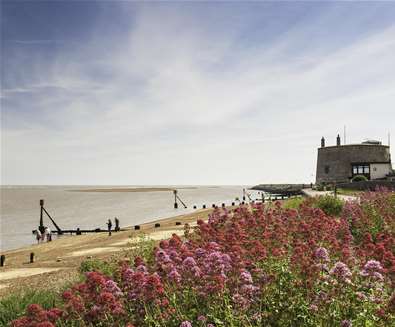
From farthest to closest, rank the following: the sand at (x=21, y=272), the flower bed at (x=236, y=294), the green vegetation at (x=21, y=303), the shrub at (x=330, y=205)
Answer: the shrub at (x=330, y=205)
the sand at (x=21, y=272)
the green vegetation at (x=21, y=303)
the flower bed at (x=236, y=294)

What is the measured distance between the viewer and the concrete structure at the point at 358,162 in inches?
2299

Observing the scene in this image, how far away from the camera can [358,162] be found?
5925cm

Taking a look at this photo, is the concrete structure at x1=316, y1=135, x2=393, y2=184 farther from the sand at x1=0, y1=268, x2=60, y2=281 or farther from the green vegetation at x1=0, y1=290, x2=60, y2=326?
the green vegetation at x1=0, y1=290, x2=60, y2=326

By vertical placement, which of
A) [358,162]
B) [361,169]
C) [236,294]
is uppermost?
[358,162]

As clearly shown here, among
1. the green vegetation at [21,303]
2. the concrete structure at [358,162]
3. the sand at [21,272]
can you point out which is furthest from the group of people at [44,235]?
the concrete structure at [358,162]

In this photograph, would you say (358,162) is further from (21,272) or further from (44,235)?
(21,272)

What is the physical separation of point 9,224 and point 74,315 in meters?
44.6

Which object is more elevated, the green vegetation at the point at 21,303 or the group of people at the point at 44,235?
the green vegetation at the point at 21,303

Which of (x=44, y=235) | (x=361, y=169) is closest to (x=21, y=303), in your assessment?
(x=44, y=235)

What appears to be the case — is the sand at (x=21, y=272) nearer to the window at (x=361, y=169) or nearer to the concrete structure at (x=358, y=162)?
the concrete structure at (x=358, y=162)

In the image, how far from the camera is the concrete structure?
58406 millimetres

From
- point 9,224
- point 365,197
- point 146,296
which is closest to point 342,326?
point 146,296

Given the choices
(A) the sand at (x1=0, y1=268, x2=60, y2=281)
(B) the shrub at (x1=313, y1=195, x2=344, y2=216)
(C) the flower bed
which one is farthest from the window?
(C) the flower bed

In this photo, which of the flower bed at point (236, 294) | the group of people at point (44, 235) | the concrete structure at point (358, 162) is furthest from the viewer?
the concrete structure at point (358, 162)
